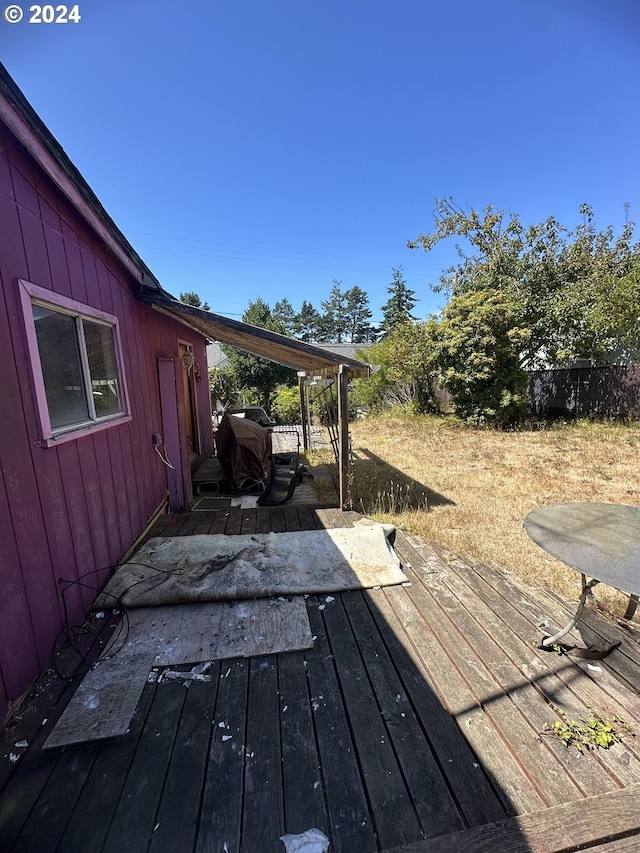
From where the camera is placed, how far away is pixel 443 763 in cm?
139

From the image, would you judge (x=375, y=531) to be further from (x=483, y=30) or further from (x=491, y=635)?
(x=483, y=30)

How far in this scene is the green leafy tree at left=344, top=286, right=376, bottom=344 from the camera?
47.8 meters

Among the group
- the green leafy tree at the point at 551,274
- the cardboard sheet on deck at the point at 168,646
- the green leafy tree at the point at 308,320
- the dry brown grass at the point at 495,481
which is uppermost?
the green leafy tree at the point at 308,320

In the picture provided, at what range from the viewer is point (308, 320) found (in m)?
49.1

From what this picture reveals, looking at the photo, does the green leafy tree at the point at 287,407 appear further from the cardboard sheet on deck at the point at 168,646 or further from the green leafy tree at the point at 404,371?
the cardboard sheet on deck at the point at 168,646

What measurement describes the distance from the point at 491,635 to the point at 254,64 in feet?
28.8

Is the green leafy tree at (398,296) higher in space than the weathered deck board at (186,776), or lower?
higher

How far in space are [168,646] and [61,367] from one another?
6.51 feet

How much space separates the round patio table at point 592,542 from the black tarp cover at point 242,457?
13.3 ft

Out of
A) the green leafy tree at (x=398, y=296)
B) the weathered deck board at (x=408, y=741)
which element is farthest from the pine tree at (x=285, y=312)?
the weathered deck board at (x=408, y=741)

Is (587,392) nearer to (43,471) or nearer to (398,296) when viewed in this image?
(43,471)

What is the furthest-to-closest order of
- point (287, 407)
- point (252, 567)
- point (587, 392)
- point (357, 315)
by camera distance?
point (357, 315) → point (287, 407) → point (587, 392) → point (252, 567)

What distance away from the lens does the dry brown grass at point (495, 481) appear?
3.29 metres

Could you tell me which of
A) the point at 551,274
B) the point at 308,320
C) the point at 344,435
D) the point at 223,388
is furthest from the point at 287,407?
the point at 308,320
